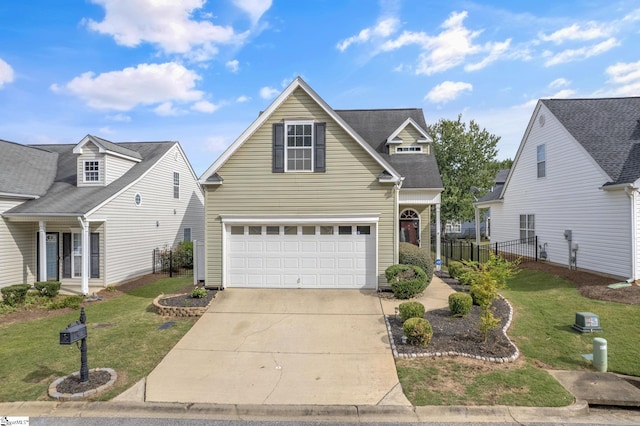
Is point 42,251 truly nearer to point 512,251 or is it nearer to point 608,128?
point 512,251

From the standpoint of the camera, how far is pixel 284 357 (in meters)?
7.35

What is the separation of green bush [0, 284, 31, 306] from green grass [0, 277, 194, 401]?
2087mm

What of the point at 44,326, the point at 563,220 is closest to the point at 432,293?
the point at 563,220

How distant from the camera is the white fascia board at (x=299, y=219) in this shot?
1177cm

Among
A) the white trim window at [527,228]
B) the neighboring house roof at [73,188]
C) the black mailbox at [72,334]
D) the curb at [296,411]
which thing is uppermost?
the neighboring house roof at [73,188]

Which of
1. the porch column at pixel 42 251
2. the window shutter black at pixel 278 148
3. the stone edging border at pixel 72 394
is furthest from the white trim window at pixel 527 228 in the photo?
the porch column at pixel 42 251

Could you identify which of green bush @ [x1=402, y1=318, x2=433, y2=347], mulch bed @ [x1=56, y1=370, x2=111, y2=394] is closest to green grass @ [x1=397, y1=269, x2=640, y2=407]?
green bush @ [x1=402, y1=318, x2=433, y2=347]

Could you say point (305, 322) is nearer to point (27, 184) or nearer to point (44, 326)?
point (44, 326)

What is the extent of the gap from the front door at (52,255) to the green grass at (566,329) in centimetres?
1796

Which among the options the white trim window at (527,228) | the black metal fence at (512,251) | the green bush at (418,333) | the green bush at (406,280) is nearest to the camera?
the green bush at (418,333)

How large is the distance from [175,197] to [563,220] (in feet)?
68.9

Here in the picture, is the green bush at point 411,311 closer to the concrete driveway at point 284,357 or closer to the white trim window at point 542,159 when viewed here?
the concrete driveway at point 284,357

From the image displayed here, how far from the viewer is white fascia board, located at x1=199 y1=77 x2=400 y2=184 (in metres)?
11.7

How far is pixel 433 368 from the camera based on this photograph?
21.9ft
